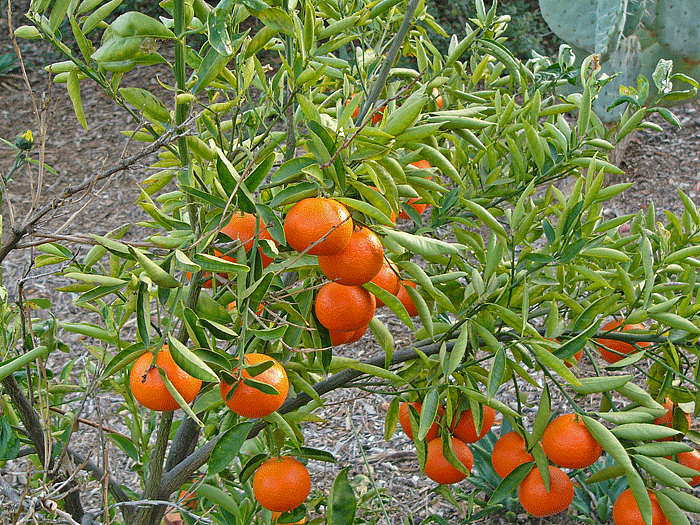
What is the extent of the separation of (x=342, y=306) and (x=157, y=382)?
25cm

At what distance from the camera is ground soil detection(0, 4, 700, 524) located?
6.48ft

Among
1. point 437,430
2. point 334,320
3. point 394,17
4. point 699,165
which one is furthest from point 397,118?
point 699,165

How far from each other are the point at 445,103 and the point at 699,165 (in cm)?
300

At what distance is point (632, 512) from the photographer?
3.48ft

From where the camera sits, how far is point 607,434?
90cm

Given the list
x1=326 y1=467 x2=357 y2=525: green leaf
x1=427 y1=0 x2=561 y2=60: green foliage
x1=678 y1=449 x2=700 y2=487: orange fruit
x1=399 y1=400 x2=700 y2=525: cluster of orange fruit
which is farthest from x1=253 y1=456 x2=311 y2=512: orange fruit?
x1=427 y1=0 x2=561 y2=60: green foliage

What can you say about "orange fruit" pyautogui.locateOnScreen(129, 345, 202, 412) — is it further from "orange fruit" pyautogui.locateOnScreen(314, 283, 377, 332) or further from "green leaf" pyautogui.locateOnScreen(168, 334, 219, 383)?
"orange fruit" pyautogui.locateOnScreen(314, 283, 377, 332)

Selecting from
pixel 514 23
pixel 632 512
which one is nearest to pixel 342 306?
pixel 632 512

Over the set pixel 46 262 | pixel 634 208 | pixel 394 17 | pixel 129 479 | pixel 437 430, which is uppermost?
pixel 394 17

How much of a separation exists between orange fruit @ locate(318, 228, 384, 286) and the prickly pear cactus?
2717mm

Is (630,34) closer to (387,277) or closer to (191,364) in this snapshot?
(387,277)

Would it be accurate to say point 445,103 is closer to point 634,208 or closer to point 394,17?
point 394,17

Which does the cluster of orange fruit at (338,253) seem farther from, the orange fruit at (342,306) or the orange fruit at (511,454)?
the orange fruit at (511,454)

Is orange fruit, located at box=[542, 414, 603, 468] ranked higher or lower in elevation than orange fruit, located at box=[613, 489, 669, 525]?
higher
